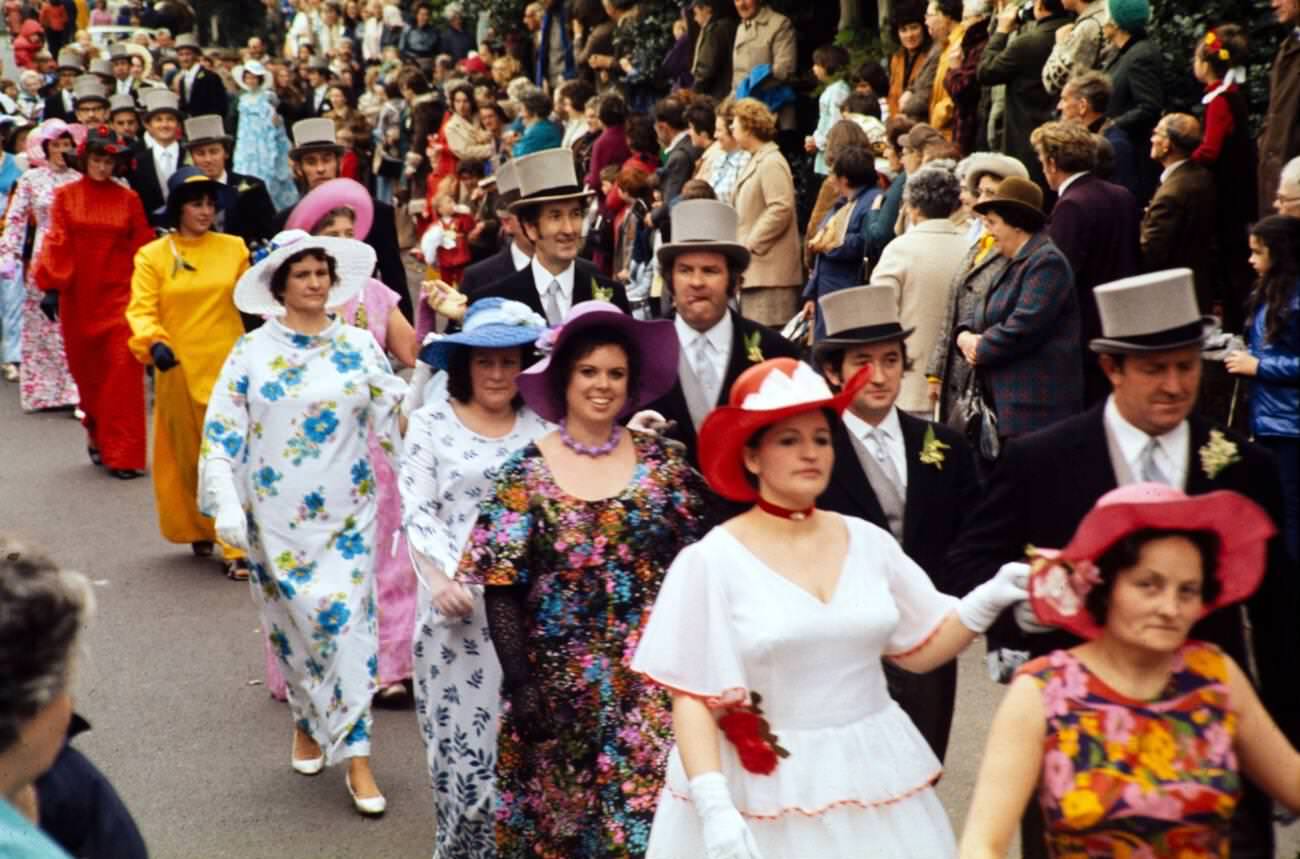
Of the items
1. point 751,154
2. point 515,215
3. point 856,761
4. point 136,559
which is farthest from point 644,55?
point 856,761

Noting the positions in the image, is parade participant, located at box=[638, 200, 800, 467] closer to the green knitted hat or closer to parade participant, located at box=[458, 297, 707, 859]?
parade participant, located at box=[458, 297, 707, 859]

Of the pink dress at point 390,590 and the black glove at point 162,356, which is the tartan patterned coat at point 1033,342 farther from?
the black glove at point 162,356

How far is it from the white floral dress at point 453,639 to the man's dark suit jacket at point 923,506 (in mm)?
1100

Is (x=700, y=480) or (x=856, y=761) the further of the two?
(x=700, y=480)

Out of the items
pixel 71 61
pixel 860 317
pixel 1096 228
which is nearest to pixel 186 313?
pixel 1096 228

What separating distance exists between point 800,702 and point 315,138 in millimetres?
8081

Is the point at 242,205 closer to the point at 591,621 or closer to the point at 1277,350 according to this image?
the point at 1277,350

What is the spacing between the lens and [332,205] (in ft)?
29.9

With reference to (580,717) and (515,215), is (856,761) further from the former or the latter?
(515,215)

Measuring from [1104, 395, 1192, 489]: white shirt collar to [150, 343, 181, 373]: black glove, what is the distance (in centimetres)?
636

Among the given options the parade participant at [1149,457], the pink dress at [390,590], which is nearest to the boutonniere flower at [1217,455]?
the parade participant at [1149,457]

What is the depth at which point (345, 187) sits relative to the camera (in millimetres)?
9188

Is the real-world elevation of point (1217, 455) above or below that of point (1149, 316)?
below

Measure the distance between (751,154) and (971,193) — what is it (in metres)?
3.20
